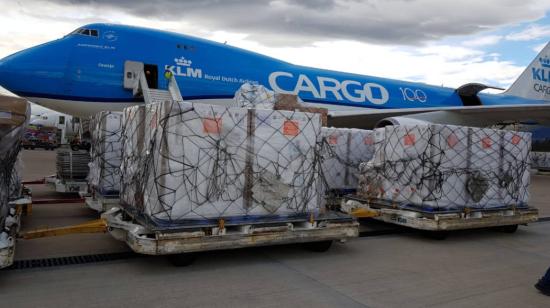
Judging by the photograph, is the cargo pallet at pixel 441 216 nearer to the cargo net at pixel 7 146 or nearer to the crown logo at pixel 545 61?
the cargo net at pixel 7 146

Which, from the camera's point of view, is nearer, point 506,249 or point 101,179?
point 506,249

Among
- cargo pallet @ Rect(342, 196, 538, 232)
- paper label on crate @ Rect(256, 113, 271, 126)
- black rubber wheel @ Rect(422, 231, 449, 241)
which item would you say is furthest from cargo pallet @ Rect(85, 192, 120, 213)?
black rubber wheel @ Rect(422, 231, 449, 241)

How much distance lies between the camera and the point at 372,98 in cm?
1761

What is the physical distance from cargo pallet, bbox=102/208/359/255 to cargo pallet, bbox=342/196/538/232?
55.2 inches

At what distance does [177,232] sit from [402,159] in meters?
4.06

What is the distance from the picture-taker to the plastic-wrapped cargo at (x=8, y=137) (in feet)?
12.9

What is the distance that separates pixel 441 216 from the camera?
675cm

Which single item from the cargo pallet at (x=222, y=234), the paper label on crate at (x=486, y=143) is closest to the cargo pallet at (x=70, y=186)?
the cargo pallet at (x=222, y=234)

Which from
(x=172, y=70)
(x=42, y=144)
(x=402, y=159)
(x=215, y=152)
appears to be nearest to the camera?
(x=215, y=152)

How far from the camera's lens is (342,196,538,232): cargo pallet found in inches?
266

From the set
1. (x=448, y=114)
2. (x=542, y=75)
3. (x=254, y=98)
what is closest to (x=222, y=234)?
(x=254, y=98)

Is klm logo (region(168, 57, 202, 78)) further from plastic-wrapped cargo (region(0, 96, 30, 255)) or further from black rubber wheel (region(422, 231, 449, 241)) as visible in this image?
plastic-wrapped cargo (region(0, 96, 30, 255))

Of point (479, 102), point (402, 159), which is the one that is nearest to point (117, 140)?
point (402, 159)

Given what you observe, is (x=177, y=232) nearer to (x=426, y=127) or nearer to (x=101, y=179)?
(x=101, y=179)
